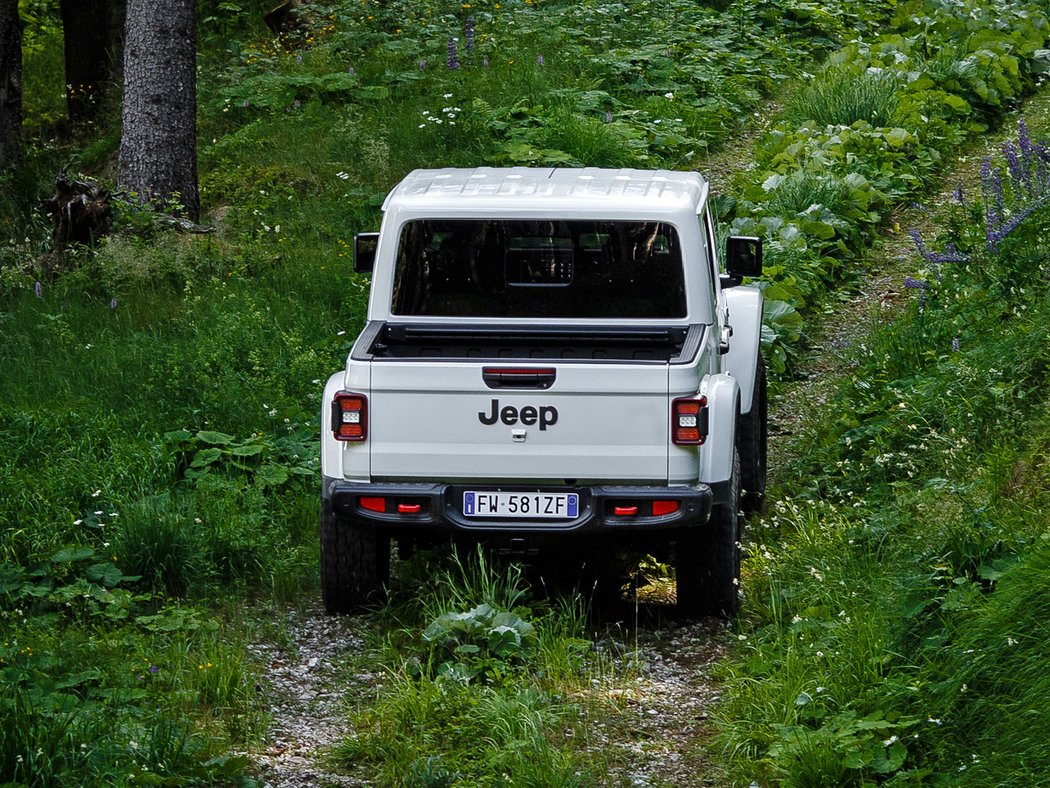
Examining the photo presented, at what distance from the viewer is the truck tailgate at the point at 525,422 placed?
18.8 ft

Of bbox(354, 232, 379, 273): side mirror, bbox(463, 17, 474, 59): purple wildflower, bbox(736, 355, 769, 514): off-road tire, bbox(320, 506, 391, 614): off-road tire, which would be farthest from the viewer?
bbox(463, 17, 474, 59): purple wildflower

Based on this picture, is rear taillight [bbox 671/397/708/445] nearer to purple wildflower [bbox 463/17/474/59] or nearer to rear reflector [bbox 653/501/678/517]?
rear reflector [bbox 653/501/678/517]

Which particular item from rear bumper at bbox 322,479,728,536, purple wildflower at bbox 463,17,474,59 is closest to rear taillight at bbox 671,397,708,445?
rear bumper at bbox 322,479,728,536

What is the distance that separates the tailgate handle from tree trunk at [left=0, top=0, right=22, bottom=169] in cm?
1011

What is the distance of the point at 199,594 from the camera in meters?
6.62

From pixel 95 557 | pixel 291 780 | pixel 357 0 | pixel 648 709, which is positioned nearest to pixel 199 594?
pixel 95 557

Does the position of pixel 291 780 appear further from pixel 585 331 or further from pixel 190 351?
pixel 190 351

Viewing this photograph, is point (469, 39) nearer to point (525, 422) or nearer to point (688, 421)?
point (525, 422)

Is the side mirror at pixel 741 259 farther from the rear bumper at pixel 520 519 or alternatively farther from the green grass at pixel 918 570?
the rear bumper at pixel 520 519

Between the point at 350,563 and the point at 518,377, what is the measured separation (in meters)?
1.20

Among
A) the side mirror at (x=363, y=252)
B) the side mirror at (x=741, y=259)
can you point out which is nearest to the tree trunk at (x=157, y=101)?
the side mirror at (x=363, y=252)

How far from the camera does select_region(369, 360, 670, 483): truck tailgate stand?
18.8ft

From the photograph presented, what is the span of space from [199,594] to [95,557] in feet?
1.65

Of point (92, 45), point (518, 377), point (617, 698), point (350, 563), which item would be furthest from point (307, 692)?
point (92, 45)
